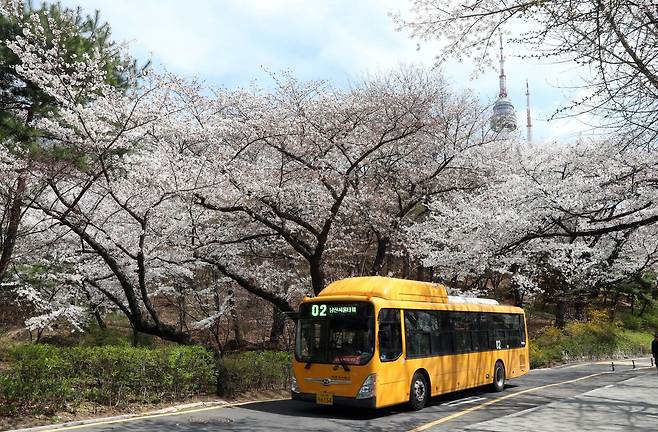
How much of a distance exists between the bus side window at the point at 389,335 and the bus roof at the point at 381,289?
0.41 metres

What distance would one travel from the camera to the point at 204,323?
21.2 meters

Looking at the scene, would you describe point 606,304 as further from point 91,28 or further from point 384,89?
point 91,28

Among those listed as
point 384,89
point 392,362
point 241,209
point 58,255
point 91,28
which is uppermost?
point 384,89

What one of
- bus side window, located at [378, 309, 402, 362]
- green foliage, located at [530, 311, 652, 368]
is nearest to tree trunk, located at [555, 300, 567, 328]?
green foliage, located at [530, 311, 652, 368]

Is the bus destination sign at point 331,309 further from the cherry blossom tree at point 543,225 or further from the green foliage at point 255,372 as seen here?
the cherry blossom tree at point 543,225

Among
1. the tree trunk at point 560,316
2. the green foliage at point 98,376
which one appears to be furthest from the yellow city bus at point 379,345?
the tree trunk at point 560,316

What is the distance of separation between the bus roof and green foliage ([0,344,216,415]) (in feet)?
11.3

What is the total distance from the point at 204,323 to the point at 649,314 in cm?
3488

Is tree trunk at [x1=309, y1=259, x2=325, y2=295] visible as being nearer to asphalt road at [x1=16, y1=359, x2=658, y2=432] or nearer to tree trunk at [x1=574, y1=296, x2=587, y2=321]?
asphalt road at [x1=16, y1=359, x2=658, y2=432]

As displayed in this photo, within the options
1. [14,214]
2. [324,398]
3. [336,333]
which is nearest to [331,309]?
[336,333]

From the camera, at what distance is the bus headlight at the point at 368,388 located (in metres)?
10.5

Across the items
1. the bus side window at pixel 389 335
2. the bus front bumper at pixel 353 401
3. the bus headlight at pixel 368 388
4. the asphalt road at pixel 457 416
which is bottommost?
Answer: the asphalt road at pixel 457 416

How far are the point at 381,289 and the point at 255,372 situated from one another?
4.35 metres

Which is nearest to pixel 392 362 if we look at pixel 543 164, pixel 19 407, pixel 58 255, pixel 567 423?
pixel 567 423
